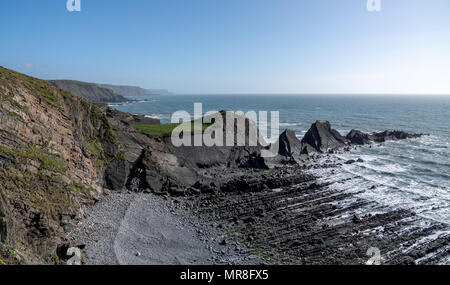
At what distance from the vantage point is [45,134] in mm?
24406

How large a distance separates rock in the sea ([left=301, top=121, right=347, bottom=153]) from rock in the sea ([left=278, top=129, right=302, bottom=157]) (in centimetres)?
217

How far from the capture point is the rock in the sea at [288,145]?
158ft

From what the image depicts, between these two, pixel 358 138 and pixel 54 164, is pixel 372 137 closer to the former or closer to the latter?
pixel 358 138

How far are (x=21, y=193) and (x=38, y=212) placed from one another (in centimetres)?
172

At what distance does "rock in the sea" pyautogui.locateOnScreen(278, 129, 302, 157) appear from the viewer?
48219 millimetres

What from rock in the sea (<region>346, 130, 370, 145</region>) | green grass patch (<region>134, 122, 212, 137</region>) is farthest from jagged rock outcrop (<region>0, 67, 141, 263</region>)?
rock in the sea (<region>346, 130, 370, 145</region>)

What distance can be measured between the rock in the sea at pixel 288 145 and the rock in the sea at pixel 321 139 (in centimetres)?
217

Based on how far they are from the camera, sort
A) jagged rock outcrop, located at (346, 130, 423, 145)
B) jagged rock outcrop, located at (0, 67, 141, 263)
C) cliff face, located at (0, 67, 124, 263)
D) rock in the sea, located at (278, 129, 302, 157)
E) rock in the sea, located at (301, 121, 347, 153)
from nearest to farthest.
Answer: cliff face, located at (0, 67, 124, 263), jagged rock outcrop, located at (0, 67, 141, 263), rock in the sea, located at (278, 129, 302, 157), rock in the sea, located at (301, 121, 347, 153), jagged rock outcrop, located at (346, 130, 423, 145)

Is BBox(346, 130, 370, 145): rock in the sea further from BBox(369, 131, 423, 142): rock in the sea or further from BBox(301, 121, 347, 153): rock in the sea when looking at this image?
BBox(301, 121, 347, 153): rock in the sea

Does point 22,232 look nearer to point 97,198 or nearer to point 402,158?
point 97,198

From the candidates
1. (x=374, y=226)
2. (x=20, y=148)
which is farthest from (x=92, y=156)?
(x=374, y=226)

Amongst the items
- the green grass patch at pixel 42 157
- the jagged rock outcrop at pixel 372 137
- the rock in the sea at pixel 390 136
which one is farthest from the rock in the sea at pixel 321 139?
the green grass patch at pixel 42 157

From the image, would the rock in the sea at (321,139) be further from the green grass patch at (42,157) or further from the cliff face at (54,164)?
the green grass patch at (42,157)

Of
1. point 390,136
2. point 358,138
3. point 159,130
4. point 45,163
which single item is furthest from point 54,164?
point 390,136
